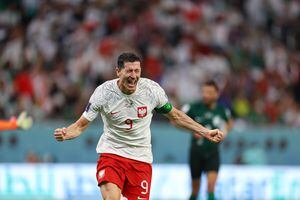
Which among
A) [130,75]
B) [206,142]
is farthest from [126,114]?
[206,142]

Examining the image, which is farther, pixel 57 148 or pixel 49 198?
pixel 57 148

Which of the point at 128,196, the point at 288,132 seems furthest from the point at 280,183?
the point at 128,196

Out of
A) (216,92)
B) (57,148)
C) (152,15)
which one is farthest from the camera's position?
(152,15)

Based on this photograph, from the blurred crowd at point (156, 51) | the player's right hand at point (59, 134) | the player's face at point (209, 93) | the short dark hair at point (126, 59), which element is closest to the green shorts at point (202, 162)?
the player's face at point (209, 93)

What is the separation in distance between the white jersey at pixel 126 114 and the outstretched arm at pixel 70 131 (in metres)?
0.09

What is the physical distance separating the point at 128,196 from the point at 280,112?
395 inches

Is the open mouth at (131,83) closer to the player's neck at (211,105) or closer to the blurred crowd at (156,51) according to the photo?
the player's neck at (211,105)

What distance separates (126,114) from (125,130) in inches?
7.0

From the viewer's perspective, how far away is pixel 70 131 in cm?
1019

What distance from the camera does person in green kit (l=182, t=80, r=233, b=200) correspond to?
14.1m

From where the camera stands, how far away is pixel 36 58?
1981 cm

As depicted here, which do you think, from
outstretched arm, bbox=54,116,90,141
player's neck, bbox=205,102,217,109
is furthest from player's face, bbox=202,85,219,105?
outstretched arm, bbox=54,116,90,141

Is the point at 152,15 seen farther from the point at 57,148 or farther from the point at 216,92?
the point at 216,92

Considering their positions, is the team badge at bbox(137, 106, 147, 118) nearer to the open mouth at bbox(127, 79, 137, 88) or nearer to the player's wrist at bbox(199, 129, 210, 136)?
Result: the open mouth at bbox(127, 79, 137, 88)
